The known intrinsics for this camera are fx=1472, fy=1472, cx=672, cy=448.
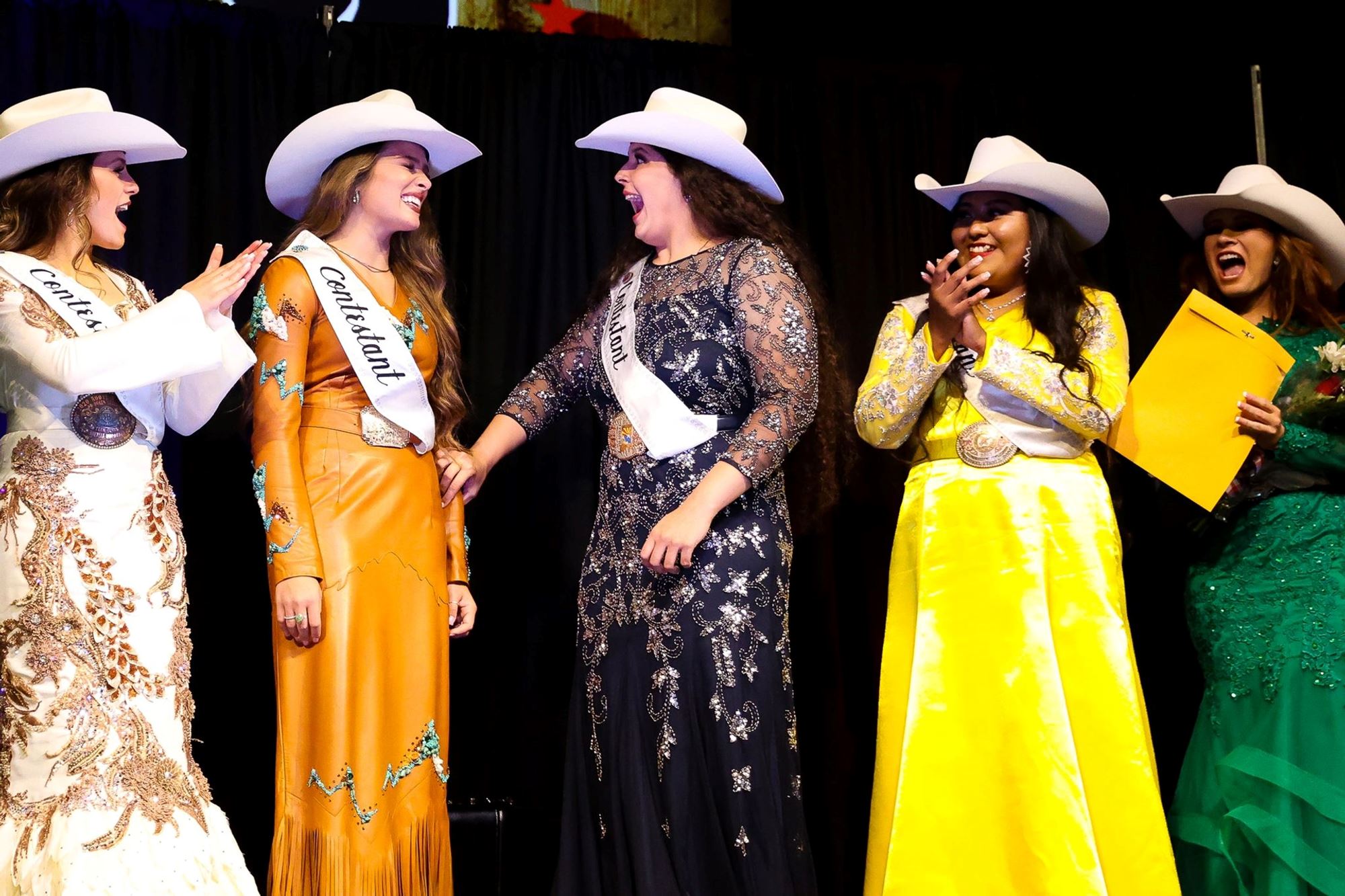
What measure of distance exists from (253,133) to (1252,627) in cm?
278

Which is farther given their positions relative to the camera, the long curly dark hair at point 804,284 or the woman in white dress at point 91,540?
the long curly dark hair at point 804,284

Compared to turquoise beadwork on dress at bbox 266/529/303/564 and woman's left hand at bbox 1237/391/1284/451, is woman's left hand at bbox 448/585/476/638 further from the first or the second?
woman's left hand at bbox 1237/391/1284/451

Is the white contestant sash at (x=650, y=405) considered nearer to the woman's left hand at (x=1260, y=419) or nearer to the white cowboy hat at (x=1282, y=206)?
the woman's left hand at (x=1260, y=419)

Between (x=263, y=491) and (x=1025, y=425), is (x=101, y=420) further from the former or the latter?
(x=1025, y=425)

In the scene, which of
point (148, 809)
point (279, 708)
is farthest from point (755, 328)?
point (148, 809)

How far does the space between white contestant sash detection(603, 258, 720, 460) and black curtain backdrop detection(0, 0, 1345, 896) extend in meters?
0.65

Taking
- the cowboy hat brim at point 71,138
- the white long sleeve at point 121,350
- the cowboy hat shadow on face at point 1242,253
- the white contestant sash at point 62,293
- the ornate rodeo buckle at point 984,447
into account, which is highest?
the cowboy hat brim at point 71,138

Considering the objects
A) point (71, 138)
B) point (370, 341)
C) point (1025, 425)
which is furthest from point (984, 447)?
point (71, 138)

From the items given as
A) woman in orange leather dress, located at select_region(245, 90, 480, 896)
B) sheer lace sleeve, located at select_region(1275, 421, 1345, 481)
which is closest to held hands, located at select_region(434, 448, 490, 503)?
woman in orange leather dress, located at select_region(245, 90, 480, 896)

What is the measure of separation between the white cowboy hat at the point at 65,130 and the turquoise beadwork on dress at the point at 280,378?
0.54 meters

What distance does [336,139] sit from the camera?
326 cm

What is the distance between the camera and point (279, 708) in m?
2.88

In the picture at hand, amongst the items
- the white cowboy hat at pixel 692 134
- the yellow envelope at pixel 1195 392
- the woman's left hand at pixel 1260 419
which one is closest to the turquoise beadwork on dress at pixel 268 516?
the white cowboy hat at pixel 692 134

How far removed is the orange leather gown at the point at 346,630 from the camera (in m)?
2.82
